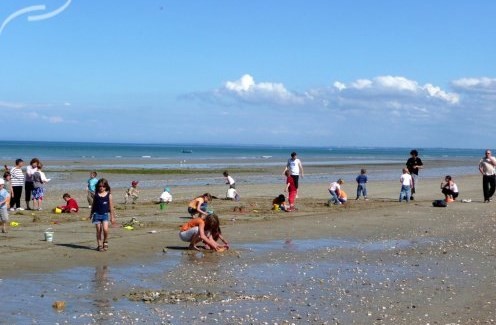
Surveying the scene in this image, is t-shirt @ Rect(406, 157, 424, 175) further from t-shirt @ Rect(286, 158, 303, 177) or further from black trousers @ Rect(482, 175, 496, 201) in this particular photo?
t-shirt @ Rect(286, 158, 303, 177)

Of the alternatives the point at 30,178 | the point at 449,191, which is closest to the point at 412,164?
the point at 449,191

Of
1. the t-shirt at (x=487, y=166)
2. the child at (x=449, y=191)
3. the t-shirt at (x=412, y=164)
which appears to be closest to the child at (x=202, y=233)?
the t-shirt at (x=412, y=164)

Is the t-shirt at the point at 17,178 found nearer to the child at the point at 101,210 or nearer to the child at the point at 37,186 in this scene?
the child at the point at 37,186

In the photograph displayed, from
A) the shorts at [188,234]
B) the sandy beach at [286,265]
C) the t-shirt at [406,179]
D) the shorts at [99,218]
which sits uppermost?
the t-shirt at [406,179]

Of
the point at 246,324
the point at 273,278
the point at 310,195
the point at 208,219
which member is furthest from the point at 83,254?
the point at 310,195

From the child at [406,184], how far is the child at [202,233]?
558 inches

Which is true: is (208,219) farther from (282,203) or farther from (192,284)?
(282,203)

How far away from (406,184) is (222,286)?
18.1m

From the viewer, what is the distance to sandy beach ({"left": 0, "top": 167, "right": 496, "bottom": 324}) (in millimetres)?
9586

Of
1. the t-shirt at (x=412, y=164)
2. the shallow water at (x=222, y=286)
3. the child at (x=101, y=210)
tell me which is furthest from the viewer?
the t-shirt at (x=412, y=164)

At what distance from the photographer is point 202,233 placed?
1488 centimetres

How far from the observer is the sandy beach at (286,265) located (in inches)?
377

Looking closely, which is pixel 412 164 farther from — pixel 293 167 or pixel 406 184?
pixel 293 167

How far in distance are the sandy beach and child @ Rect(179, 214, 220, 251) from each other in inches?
12.7
